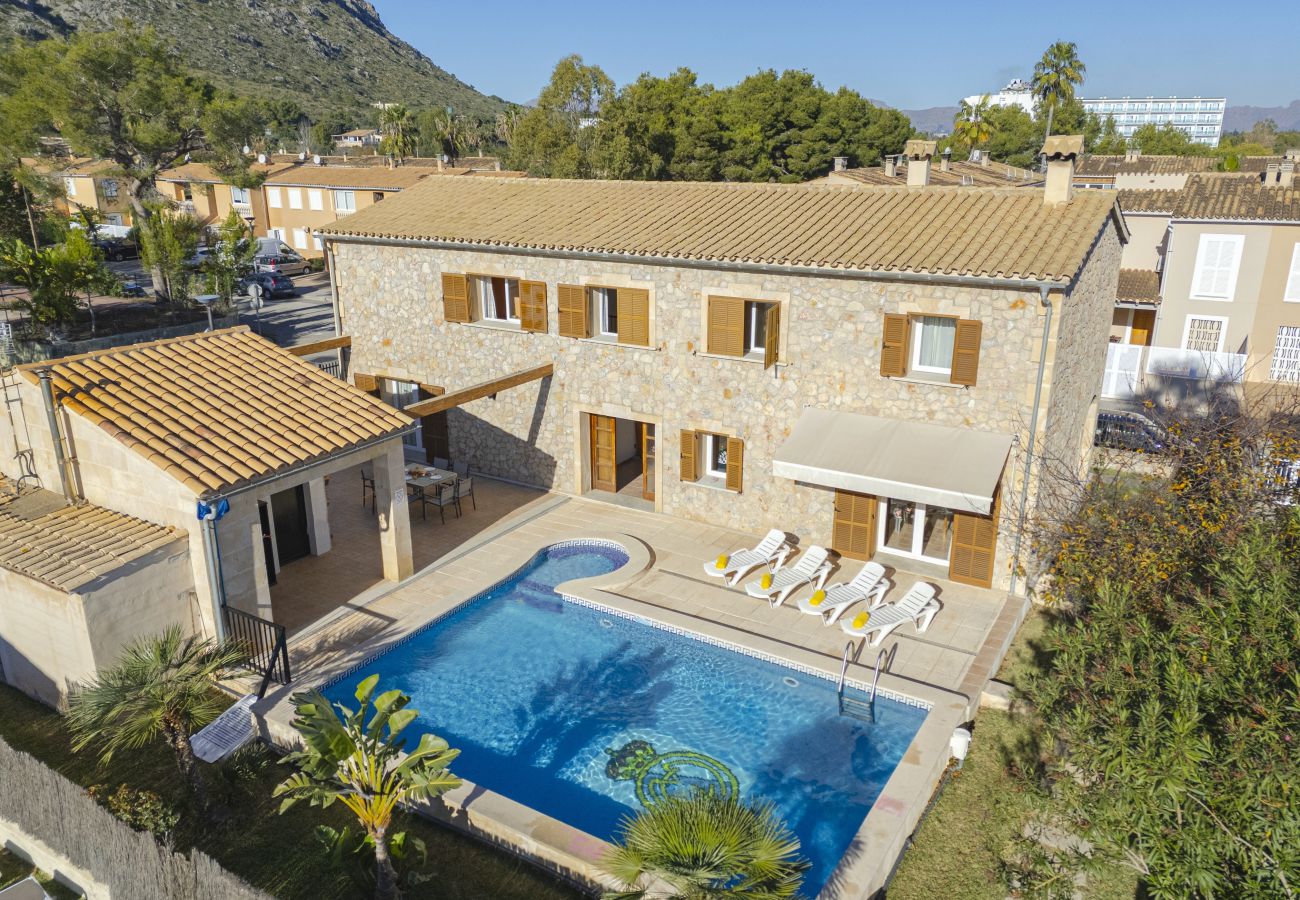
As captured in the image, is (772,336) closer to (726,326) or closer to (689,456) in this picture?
(726,326)

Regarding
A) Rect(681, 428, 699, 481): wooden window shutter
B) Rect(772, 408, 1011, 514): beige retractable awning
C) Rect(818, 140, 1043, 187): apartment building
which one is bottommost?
Rect(681, 428, 699, 481): wooden window shutter

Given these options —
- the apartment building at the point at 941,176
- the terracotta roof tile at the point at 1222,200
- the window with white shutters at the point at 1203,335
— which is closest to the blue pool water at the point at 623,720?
the apartment building at the point at 941,176

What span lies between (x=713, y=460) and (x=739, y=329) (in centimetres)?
437

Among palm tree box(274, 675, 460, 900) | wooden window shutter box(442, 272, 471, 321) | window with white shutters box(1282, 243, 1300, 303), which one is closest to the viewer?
palm tree box(274, 675, 460, 900)

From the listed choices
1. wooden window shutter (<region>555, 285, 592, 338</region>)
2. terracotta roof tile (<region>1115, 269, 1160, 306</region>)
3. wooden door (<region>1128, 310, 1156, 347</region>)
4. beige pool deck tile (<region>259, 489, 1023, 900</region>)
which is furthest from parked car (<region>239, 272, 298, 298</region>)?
wooden door (<region>1128, 310, 1156, 347</region>)

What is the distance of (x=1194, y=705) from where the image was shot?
9.18 metres

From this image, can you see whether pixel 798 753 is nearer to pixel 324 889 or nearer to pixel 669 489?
pixel 324 889

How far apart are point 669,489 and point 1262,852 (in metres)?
19.3

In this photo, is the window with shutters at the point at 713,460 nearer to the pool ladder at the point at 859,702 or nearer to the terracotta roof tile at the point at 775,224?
the terracotta roof tile at the point at 775,224

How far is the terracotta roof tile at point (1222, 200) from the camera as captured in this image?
135 ft

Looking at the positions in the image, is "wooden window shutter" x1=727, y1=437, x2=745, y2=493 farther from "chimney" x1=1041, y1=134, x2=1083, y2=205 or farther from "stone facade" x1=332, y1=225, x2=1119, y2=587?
"chimney" x1=1041, y1=134, x2=1083, y2=205

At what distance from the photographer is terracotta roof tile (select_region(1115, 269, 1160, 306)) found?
43656 mm

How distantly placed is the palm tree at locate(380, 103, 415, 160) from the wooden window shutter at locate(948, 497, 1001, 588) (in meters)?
96.5

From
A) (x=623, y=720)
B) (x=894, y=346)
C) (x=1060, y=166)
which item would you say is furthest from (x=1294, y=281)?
(x=623, y=720)
